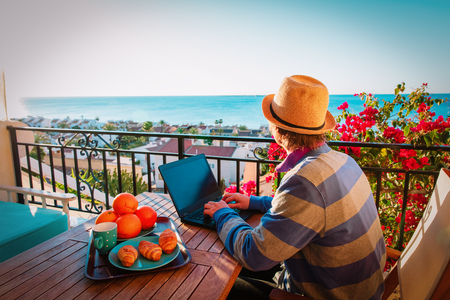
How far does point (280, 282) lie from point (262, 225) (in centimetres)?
48

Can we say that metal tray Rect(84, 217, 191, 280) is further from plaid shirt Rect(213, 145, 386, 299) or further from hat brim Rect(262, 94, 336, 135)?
hat brim Rect(262, 94, 336, 135)

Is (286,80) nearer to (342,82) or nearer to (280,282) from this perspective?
(280,282)

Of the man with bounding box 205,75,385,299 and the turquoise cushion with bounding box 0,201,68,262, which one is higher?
the man with bounding box 205,75,385,299

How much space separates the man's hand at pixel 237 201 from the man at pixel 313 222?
242 mm

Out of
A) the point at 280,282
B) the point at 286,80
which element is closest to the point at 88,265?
the point at 280,282

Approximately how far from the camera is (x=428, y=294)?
26.0 inches

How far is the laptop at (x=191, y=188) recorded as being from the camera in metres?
1.22

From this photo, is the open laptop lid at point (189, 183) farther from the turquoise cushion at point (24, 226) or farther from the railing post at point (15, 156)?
the railing post at point (15, 156)

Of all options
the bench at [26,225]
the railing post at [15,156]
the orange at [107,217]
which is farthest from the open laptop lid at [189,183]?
the railing post at [15,156]

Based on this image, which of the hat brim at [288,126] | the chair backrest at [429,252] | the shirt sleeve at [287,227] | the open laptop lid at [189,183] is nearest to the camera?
the chair backrest at [429,252]

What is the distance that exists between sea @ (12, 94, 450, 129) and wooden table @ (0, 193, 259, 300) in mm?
49349

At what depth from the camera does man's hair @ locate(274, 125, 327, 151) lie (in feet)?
3.26

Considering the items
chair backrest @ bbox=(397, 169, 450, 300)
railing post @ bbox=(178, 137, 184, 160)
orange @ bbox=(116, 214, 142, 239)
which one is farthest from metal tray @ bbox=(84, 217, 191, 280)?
railing post @ bbox=(178, 137, 184, 160)

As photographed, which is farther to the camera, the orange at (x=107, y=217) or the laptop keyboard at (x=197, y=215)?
the laptop keyboard at (x=197, y=215)
